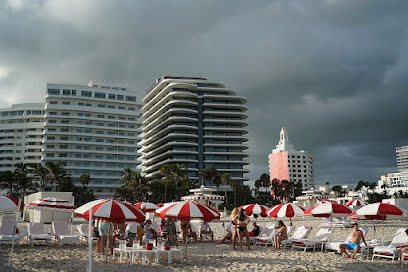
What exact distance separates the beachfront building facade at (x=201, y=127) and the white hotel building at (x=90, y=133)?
8.67 metres

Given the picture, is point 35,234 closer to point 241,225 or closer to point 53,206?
point 53,206

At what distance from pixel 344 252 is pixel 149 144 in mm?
96870

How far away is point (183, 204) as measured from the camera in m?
12.4

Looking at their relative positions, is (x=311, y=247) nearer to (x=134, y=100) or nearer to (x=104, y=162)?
(x=104, y=162)

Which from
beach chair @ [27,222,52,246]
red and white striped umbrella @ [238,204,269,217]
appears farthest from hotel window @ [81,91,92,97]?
beach chair @ [27,222,52,246]

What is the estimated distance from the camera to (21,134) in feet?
291

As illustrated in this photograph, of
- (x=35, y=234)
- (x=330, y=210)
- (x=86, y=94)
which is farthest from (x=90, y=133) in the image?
(x=330, y=210)

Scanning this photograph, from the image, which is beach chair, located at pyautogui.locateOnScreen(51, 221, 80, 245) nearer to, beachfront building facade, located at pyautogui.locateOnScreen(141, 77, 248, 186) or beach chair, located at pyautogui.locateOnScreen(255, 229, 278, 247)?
beach chair, located at pyautogui.locateOnScreen(255, 229, 278, 247)

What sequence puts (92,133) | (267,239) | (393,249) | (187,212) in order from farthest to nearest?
(92,133) → (267,239) → (187,212) → (393,249)

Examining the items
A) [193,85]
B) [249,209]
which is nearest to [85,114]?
[193,85]

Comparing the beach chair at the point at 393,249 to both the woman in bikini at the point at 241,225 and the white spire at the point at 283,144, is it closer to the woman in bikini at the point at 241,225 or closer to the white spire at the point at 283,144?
the woman in bikini at the point at 241,225

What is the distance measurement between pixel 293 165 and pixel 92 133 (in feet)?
264

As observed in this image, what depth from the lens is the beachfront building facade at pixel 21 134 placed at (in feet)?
285

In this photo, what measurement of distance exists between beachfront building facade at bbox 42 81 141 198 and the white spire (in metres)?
71.6
